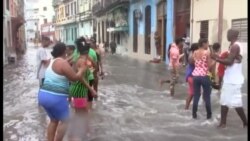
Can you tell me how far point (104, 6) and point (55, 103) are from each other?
3572 centimetres

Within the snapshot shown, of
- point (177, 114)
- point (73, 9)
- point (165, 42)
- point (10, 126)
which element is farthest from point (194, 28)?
point (73, 9)

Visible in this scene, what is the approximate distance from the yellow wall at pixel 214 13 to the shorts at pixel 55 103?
32.6 feet

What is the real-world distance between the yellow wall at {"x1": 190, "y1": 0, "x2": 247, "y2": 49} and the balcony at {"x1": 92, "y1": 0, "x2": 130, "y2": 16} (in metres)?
15.0

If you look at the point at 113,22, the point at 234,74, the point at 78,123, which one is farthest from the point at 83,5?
the point at 78,123

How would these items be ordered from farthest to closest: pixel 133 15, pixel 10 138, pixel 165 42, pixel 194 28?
1. pixel 133 15
2. pixel 165 42
3. pixel 194 28
4. pixel 10 138

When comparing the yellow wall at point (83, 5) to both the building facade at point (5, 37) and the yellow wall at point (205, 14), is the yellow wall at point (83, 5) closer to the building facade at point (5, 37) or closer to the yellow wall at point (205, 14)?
the building facade at point (5, 37)

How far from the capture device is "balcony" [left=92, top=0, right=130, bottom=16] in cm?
3417

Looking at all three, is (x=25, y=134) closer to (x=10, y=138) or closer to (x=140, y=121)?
(x=10, y=138)

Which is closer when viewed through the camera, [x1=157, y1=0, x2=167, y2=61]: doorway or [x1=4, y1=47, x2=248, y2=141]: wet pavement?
[x1=4, y1=47, x2=248, y2=141]: wet pavement

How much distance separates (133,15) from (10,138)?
25.1m

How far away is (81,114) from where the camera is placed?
7.11 meters

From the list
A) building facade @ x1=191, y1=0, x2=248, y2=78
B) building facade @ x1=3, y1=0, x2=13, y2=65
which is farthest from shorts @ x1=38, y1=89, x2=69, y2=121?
building facade @ x1=3, y1=0, x2=13, y2=65

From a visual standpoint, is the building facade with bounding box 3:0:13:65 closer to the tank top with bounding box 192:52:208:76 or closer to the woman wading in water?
the tank top with bounding box 192:52:208:76

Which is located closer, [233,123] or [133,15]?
[233,123]
